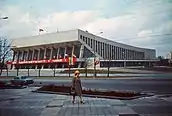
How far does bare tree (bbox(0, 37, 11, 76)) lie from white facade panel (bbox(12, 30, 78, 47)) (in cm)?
22

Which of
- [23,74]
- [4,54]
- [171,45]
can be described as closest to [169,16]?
[171,45]

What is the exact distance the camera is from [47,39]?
555cm

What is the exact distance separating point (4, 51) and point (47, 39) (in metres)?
1.01

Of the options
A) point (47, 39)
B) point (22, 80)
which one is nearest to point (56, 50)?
point (47, 39)

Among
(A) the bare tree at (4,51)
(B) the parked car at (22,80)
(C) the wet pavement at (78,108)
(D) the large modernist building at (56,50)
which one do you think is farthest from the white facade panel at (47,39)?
(C) the wet pavement at (78,108)

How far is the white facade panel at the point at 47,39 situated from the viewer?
543 cm

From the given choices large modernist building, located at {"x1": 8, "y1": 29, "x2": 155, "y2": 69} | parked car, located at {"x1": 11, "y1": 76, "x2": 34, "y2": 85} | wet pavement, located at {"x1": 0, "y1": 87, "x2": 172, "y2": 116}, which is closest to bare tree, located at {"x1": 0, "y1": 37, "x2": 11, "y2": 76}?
large modernist building, located at {"x1": 8, "y1": 29, "x2": 155, "y2": 69}

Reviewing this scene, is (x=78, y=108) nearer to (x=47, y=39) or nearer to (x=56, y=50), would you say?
(x=56, y=50)

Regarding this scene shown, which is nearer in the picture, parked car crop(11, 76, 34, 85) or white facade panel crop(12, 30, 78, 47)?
white facade panel crop(12, 30, 78, 47)

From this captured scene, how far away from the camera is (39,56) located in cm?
546

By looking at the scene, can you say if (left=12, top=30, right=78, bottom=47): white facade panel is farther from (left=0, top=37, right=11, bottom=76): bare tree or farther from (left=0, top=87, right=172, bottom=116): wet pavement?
(left=0, top=87, right=172, bottom=116): wet pavement

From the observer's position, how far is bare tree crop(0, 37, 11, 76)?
222 inches

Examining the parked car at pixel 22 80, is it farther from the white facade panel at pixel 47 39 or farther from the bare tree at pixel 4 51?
the white facade panel at pixel 47 39

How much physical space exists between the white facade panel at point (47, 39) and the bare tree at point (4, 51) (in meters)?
0.22
